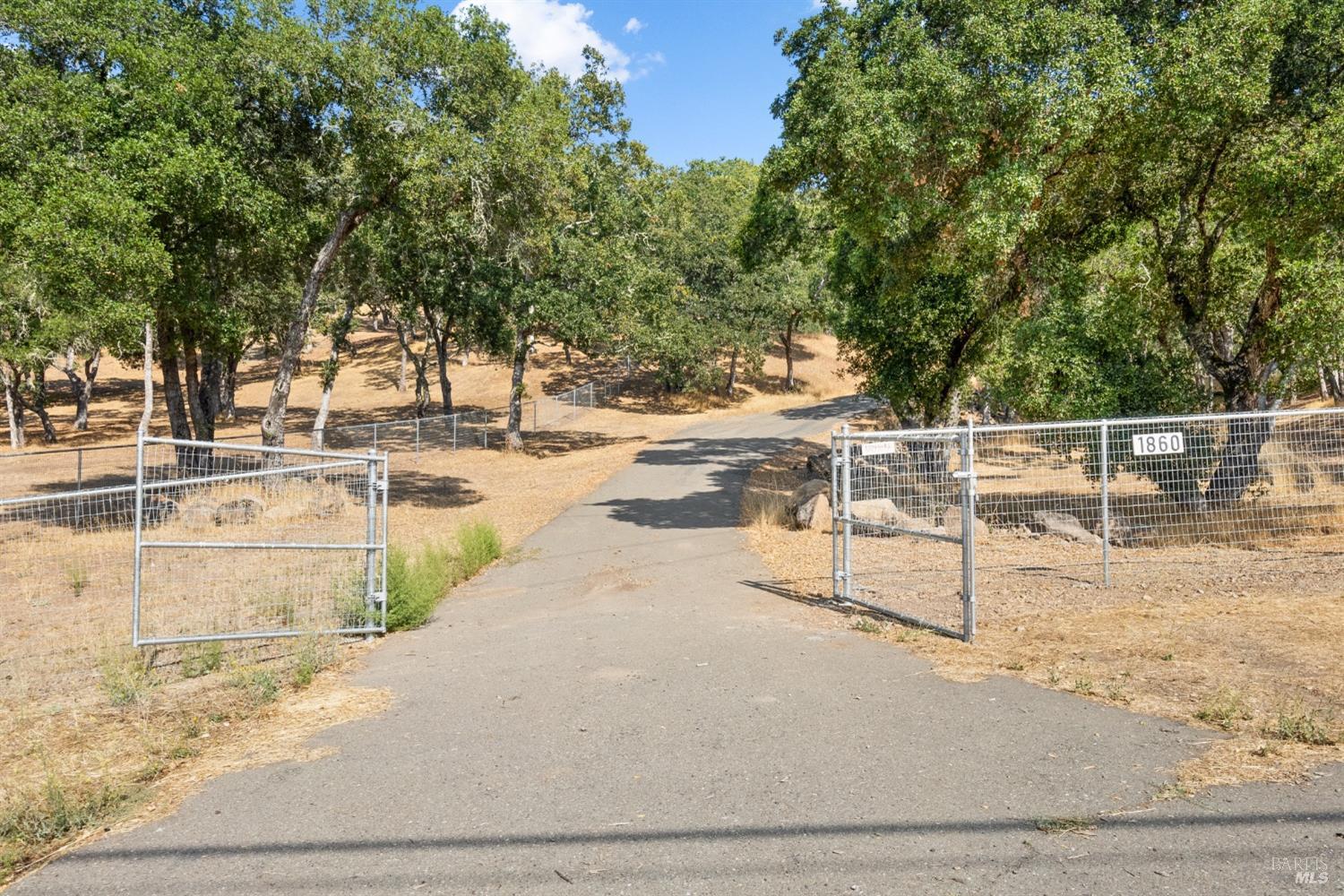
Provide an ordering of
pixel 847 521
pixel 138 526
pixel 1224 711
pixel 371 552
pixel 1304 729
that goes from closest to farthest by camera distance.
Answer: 1. pixel 1304 729
2. pixel 1224 711
3. pixel 138 526
4. pixel 371 552
5. pixel 847 521

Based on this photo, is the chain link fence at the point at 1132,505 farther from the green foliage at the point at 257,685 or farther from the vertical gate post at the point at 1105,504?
the green foliage at the point at 257,685

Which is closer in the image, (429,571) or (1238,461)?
(429,571)

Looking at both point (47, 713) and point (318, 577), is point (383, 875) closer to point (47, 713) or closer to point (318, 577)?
point (47, 713)

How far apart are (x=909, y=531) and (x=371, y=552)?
5.28 m

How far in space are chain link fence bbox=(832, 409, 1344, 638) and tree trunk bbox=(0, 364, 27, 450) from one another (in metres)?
33.0

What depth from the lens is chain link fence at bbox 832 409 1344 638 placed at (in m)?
9.56

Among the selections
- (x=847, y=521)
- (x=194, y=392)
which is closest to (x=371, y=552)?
(x=847, y=521)

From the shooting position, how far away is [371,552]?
8.61 m

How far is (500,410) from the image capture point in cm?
4500

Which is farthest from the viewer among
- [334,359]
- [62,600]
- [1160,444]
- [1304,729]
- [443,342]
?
[443,342]

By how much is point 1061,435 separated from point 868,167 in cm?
469

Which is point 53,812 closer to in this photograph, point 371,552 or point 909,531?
point 371,552

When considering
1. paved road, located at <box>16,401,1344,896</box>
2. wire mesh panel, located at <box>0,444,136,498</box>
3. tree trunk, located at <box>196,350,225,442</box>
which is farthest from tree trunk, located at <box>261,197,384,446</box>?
paved road, located at <box>16,401,1344,896</box>

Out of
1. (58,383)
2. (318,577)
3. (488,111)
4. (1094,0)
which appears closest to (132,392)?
(58,383)
